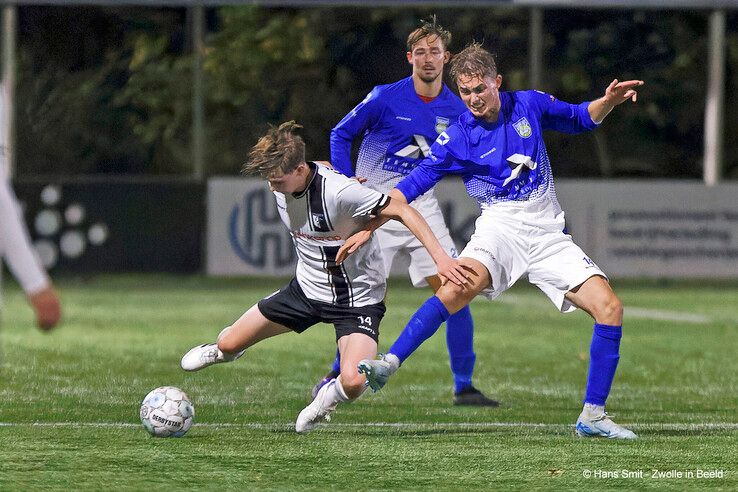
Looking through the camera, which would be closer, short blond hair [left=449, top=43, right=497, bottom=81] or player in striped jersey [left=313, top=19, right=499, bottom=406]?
short blond hair [left=449, top=43, right=497, bottom=81]

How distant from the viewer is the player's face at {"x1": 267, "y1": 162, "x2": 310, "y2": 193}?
7.31 m

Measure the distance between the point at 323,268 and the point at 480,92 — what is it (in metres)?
1.12

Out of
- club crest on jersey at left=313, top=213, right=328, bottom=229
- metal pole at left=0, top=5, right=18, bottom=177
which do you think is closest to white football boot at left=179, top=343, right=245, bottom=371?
club crest on jersey at left=313, top=213, right=328, bottom=229

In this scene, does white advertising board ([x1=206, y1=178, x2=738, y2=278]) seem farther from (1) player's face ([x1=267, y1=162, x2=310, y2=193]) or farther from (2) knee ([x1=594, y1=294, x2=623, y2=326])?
(2) knee ([x1=594, y1=294, x2=623, y2=326])

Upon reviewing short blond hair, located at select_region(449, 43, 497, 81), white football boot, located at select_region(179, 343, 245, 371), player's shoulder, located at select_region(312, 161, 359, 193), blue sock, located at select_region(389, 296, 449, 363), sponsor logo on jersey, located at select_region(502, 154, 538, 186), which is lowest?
white football boot, located at select_region(179, 343, 245, 371)

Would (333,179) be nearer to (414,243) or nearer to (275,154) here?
(275,154)

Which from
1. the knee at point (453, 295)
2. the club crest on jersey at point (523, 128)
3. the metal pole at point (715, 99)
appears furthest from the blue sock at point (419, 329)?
the metal pole at point (715, 99)

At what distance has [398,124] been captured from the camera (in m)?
8.91

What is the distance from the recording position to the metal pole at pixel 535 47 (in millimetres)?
19797

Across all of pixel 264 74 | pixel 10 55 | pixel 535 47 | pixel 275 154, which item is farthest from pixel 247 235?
pixel 275 154

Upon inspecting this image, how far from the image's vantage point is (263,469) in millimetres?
6332

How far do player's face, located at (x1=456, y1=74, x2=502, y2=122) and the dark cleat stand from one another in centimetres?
185

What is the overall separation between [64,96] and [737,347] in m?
10.0

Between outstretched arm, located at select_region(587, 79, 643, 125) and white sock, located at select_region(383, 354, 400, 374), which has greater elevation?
outstretched arm, located at select_region(587, 79, 643, 125)
